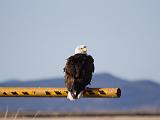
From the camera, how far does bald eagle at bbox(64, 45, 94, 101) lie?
945 cm

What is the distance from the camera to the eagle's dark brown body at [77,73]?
9.52 metres

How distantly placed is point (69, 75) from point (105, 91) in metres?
1.79

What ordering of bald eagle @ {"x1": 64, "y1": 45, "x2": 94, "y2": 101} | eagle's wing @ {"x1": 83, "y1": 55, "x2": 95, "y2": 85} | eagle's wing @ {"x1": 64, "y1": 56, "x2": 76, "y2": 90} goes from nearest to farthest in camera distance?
bald eagle @ {"x1": 64, "y1": 45, "x2": 94, "y2": 101}, eagle's wing @ {"x1": 64, "y1": 56, "x2": 76, "y2": 90}, eagle's wing @ {"x1": 83, "y1": 55, "x2": 95, "y2": 85}

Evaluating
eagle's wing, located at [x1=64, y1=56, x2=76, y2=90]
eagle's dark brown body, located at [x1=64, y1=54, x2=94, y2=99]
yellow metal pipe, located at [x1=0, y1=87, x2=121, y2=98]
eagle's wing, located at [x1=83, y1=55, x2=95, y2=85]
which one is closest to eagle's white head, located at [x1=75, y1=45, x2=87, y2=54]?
eagle's wing, located at [x1=83, y1=55, x2=95, y2=85]

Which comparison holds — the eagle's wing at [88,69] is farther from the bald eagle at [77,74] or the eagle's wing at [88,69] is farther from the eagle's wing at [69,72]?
the eagle's wing at [69,72]

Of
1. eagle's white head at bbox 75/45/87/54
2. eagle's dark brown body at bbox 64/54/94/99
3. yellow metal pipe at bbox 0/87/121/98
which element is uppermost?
eagle's white head at bbox 75/45/87/54

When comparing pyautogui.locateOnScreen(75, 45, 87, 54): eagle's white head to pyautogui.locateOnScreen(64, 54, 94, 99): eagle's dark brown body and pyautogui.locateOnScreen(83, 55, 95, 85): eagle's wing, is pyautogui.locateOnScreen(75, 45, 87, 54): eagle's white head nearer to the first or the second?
pyautogui.locateOnScreen(83, 55, 95, 85): eagle's wing

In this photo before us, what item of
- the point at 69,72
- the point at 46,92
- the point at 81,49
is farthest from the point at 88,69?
the point at 46,92

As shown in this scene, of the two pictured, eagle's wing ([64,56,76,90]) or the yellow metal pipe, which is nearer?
the yellow metal pipe

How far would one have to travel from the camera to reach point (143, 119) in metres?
35.3

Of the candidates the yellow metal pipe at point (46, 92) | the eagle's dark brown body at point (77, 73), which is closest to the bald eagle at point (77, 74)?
the eagle's dark brown body at point (77, 73)

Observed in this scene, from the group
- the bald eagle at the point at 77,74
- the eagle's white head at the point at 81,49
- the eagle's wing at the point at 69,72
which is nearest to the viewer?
the bald eagle at the point at 77,74

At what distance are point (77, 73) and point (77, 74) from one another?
2cm

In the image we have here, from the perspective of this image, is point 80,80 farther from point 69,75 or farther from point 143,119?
point 143,119
